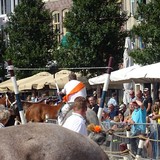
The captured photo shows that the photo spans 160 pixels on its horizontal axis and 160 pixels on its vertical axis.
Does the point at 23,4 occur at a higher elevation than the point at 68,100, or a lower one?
higher

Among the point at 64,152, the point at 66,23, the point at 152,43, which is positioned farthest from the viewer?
the point at 66,23

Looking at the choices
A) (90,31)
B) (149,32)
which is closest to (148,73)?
(149,32)

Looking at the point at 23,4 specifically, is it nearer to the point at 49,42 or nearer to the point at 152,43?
the point at 49,42

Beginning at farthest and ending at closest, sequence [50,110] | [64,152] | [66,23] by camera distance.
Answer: [66,23] → [50,110] → [64,152]

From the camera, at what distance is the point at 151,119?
56.4 feet

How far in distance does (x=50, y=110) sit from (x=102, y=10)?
45.7ft

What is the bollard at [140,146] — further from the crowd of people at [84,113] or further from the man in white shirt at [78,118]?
the man in white shirt at [78,118]

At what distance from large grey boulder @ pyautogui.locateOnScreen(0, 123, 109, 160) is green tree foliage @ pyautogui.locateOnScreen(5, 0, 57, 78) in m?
38.4


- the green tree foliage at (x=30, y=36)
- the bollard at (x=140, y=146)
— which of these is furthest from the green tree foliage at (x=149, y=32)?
the green tree foliage at (x=30, y=36)

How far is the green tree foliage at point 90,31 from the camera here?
3719 cm

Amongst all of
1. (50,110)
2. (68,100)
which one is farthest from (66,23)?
(68,100)

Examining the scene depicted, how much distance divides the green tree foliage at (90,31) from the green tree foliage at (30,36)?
16.5 ft

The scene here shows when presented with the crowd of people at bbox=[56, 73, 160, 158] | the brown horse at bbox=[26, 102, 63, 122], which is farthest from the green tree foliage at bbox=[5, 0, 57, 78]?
the crowd of people at bbox=[56, 73, 160, 158]

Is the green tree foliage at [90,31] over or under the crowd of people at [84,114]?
over
